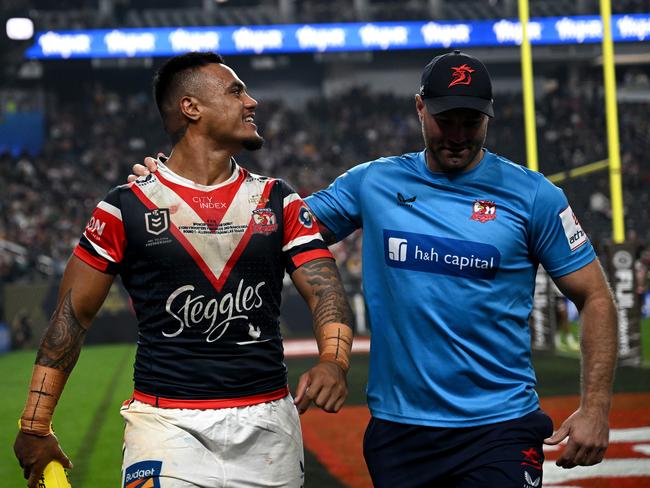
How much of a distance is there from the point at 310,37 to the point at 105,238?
3333cm

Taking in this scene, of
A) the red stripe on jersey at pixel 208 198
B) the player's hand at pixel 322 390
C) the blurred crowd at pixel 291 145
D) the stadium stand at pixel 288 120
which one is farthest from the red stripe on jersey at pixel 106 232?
the stadium stand at pixel 288 120

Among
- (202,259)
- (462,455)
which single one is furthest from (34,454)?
(462,455)

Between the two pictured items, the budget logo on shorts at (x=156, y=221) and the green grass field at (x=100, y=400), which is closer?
the budget logo on shorts at (x=156, y=221)

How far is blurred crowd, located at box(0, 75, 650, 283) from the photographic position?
28.9m

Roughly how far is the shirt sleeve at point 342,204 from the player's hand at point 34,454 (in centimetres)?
132

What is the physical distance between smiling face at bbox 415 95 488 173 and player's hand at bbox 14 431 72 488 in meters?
1.65

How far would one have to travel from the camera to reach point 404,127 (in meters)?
35.6

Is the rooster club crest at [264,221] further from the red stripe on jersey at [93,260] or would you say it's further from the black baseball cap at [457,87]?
the black baseball cap at [457,87]

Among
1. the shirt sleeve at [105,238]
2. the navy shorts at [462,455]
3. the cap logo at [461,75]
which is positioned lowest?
the navy shorts at [462,455]

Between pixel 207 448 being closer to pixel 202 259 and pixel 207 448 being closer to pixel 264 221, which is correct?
pixel 202 259

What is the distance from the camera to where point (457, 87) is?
11.8 feet

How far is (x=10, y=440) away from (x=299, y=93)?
3056 centimetres

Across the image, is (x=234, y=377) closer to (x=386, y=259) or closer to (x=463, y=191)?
(x=386, y=259)

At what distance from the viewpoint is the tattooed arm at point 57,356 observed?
3.35 m
